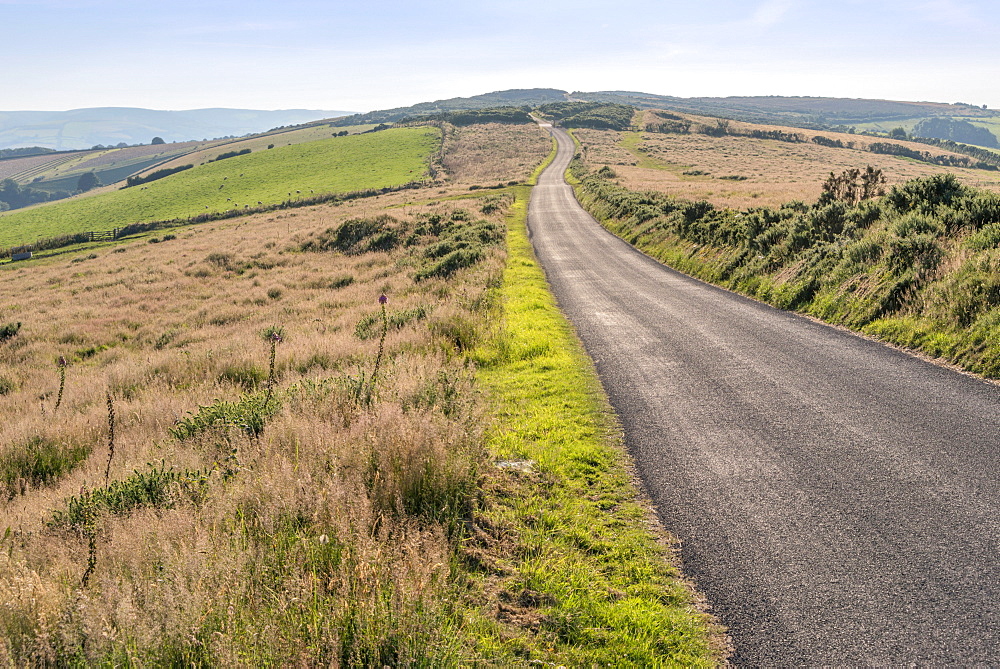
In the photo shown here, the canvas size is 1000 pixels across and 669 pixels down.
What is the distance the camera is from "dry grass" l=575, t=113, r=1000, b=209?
44.6m

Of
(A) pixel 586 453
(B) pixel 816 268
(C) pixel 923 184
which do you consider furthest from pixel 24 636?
(C) pixel 923 184

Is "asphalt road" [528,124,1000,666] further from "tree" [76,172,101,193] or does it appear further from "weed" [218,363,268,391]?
"tree" [76,172,101,193]

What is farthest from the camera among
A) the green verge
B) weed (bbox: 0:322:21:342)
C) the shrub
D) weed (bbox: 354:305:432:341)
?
weed (bbox: 0:322:21:342)

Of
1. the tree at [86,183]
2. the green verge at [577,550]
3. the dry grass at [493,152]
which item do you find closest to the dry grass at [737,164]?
the dry grass at [493,152]

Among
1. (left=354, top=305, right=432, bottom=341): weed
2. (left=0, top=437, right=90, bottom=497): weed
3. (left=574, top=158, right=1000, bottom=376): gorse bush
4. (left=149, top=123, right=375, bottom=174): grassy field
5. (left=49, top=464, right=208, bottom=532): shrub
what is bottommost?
(left=0, top=437, right=90, bottom=497): weed

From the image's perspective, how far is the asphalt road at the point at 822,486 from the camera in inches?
141

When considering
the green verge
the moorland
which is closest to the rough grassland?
the moorland

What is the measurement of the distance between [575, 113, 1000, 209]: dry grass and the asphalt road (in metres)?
24.7

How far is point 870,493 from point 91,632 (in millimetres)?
6402

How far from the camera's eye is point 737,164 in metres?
77.8

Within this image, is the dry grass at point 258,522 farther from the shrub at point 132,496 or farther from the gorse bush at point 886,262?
the gorse bush at point 886,262

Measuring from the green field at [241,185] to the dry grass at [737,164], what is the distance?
38381 millimetres

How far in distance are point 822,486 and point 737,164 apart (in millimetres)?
84543

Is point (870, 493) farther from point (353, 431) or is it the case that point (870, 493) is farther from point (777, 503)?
point (353, 431)
